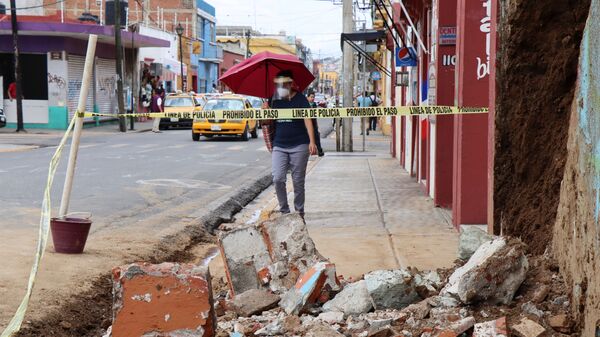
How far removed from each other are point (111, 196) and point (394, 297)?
859cm

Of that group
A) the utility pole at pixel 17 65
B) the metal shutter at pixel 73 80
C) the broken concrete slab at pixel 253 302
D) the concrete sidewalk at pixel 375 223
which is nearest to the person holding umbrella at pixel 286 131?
the concrete sidewalk at pixel 375 223

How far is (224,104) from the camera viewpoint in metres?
34.2

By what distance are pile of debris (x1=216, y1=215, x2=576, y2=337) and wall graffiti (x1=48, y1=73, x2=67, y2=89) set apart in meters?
34.5

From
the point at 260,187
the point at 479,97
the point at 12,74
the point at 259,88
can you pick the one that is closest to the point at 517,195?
the point at 479,97

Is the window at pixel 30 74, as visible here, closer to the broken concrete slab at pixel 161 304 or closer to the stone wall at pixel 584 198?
the broken concrete slab at pixel 161 304

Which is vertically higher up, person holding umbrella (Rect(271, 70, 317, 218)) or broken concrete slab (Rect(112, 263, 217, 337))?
person holding umbrella (Rect(271, 70, 317, 218))

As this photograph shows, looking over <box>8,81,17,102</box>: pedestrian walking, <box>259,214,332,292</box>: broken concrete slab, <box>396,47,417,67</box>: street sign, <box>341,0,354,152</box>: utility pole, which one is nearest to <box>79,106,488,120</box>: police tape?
<box>259,214,332,292</box>: broken concrete slab

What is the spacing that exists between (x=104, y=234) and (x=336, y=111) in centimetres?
299

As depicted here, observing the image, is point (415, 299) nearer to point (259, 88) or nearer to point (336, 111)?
point (336, 111)

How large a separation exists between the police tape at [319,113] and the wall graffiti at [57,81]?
3201cm

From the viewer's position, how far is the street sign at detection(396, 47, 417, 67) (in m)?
16.8

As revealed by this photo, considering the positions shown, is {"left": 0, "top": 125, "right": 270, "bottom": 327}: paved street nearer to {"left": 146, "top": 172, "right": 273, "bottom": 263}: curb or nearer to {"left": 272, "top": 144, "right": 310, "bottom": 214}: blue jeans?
{"left": 146, "top": 172, "right": 273, "bottom": 263}: curb

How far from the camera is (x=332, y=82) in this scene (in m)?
188

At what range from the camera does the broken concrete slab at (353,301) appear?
566cm
